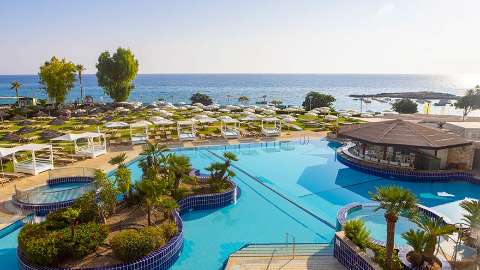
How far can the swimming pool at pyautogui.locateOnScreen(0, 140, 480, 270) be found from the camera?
40.8 feet

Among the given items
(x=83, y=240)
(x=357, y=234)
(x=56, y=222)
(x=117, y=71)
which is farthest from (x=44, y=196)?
(x=117, y=71)

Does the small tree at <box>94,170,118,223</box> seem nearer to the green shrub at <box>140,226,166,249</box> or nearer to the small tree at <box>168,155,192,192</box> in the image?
the green shrub at <box>140,226,166,249</box>

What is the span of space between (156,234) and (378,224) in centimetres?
841

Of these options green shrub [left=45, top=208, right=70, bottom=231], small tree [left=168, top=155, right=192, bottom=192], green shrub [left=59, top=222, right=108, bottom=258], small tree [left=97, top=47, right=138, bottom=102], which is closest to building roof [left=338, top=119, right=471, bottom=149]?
small tree [left=168, top=155, right=192, bottom=192]

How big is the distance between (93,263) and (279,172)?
1285 centimetres

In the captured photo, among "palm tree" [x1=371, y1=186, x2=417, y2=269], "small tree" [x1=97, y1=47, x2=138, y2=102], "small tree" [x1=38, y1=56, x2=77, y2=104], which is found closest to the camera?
"palm tree" [x1=371, y1=186, x2=417, y2=269]

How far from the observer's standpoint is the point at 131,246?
998 centimetres

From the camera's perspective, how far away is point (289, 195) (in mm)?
16891

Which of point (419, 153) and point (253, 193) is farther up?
point (419, 153)

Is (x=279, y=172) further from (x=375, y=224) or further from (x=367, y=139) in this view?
(x=375, y=224)

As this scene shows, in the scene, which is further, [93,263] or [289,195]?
[289,195]

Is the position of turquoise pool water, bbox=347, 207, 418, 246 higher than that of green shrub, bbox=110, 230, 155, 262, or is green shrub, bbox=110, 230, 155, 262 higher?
green shrub, bbox=110, 230, 155, 262

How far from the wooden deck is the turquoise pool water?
8.23 ft

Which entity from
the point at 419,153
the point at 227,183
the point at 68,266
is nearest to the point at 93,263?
the point at 68,266
